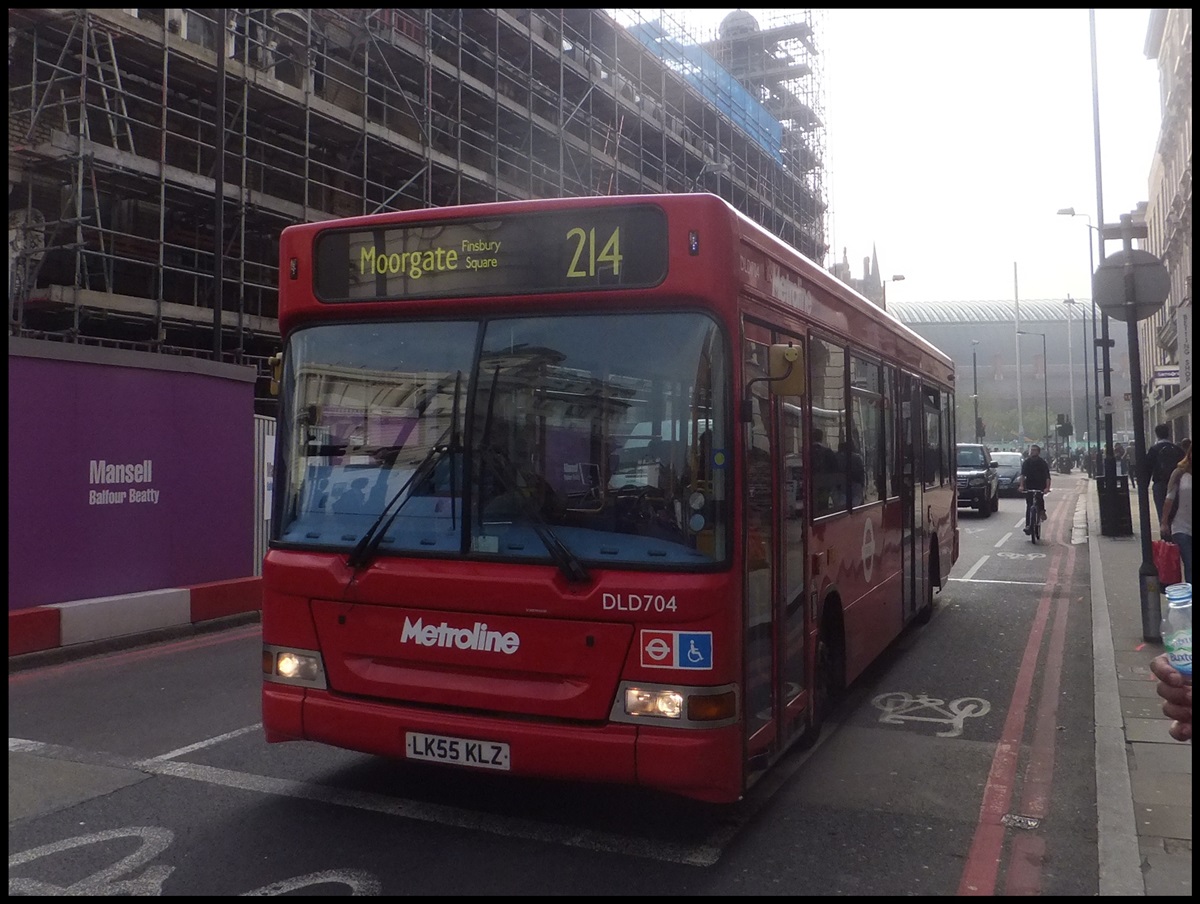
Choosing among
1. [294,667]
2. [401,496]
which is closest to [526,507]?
[401,496]

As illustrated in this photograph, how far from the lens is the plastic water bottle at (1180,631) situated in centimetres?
358

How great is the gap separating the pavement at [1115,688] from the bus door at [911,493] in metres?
1.52

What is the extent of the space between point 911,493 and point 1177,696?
562cm

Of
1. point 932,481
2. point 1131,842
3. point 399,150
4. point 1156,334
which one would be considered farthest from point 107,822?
point 1156,334

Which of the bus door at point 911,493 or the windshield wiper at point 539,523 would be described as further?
the bus door at point 911,493

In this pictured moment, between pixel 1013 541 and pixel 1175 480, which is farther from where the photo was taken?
pixel 1013 541

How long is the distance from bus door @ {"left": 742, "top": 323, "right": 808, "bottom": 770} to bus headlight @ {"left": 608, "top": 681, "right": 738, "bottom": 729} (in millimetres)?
273

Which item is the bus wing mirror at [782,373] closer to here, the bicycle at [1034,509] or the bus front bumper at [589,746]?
the bus front bumper at [589,746]

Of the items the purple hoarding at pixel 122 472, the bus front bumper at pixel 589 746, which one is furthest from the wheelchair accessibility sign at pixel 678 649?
the purple hoarding at pixel 122 472

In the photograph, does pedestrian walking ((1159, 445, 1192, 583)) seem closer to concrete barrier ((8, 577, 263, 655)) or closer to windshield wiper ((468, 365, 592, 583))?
windshield wiper ((468, 365, 592, 583))

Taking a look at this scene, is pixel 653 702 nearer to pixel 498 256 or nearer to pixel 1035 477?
pixel 498 256

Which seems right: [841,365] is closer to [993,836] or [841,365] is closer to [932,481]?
[993,836]

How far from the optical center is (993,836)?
4949 mm

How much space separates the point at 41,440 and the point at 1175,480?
10.5 m
